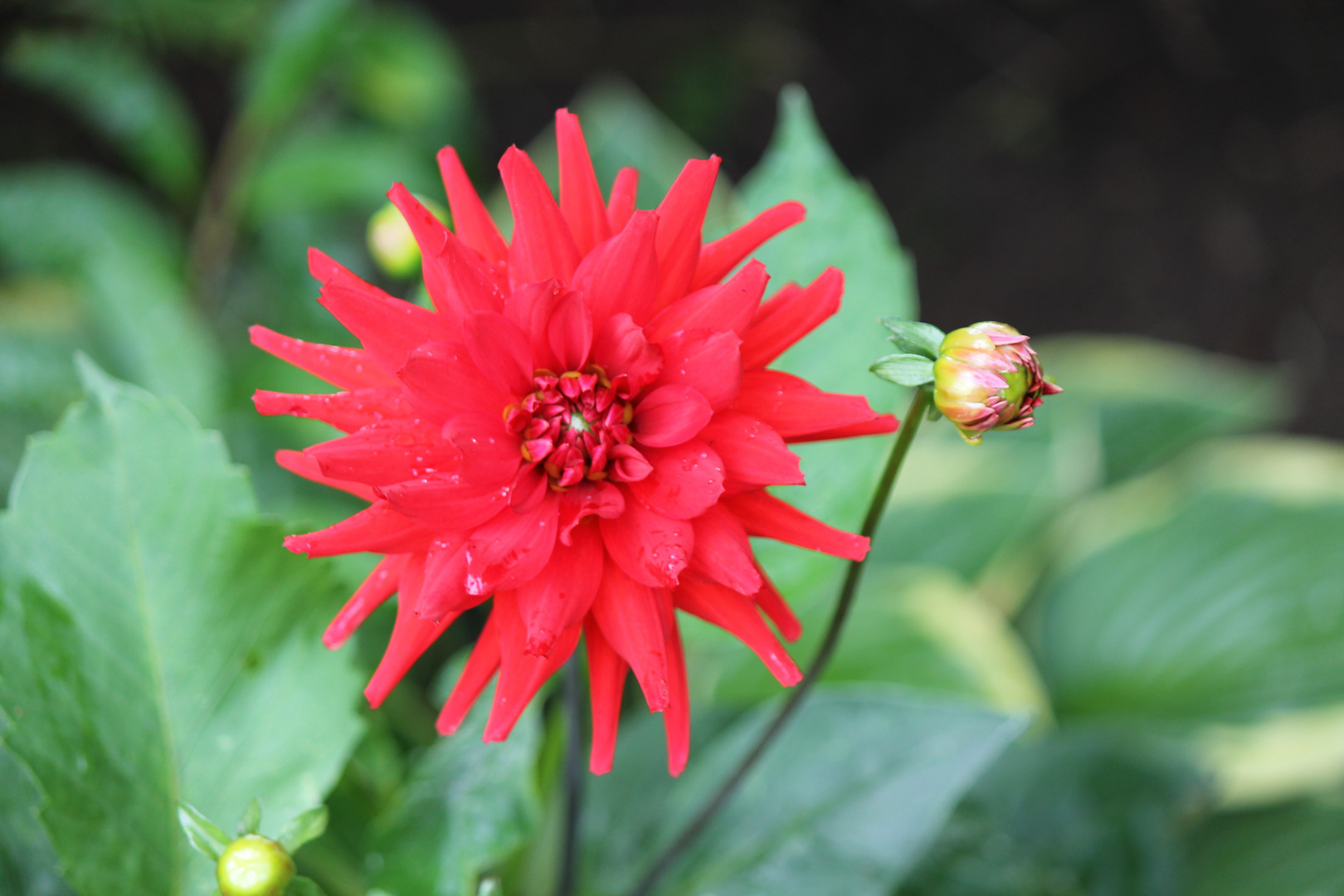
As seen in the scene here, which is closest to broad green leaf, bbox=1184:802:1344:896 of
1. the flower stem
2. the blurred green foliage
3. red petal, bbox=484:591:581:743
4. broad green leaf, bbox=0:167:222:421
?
the blurred green foliage

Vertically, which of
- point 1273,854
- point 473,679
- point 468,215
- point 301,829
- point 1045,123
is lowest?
point 1273,854

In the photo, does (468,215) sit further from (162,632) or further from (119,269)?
(119,269)

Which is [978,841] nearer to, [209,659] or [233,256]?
[209,659]

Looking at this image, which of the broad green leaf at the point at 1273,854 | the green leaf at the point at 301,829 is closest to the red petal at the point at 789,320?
the green leaf at the point at 301,829

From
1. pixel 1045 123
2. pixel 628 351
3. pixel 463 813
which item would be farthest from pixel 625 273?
pixel 1045 123

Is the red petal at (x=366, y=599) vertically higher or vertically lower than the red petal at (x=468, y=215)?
lower

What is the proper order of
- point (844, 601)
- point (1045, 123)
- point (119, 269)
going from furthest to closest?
point (1045, 123) < point (119, 269) < point (844, 601)

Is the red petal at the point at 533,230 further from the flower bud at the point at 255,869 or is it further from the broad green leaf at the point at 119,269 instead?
the broad green leaf at the point at 119,269

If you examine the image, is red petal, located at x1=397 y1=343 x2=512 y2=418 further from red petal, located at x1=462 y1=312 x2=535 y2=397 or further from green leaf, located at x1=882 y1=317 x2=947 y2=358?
green leaf, located at x1=882 y1=317 x2=947 y2=358

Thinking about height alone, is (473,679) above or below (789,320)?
below
